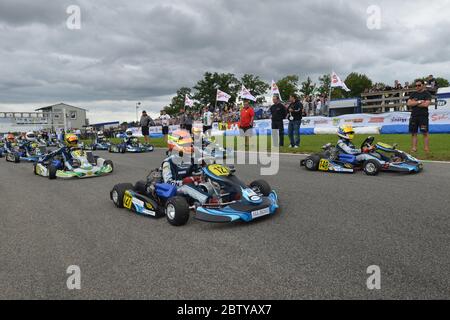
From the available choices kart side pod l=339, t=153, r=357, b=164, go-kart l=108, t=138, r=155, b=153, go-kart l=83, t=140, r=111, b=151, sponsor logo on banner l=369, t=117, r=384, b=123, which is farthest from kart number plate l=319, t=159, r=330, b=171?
go-kart l=83, t=140, r=111, b=151

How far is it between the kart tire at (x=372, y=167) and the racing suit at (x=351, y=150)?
0.29 metres

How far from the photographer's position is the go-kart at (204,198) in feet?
14.4

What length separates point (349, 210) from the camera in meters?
4.74

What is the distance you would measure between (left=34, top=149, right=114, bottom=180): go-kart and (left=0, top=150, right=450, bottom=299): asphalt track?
285cm

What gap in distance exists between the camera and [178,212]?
14.5ft

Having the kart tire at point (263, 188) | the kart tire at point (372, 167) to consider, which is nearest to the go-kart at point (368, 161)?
the kart tire at point (372, 167)

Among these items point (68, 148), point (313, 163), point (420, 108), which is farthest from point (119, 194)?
point (420, 108)

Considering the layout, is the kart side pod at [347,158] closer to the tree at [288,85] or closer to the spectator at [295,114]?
the spectator at [295,114]

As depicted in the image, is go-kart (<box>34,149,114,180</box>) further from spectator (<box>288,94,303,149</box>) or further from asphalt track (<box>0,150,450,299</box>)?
spectator (<box>288,94,303,149</box>)

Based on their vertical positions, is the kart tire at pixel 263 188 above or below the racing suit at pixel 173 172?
below

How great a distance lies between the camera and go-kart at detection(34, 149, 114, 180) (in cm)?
886

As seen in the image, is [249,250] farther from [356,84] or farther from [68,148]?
[356,84]

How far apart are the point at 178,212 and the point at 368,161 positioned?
4.69 metres
